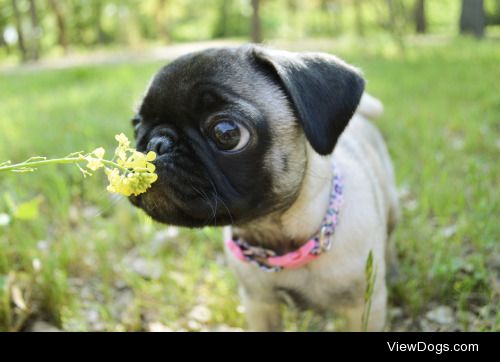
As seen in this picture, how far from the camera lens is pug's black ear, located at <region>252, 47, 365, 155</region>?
1897mm

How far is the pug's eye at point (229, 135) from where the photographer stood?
1869 mm

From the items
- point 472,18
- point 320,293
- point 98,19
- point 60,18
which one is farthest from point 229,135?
point 98,19

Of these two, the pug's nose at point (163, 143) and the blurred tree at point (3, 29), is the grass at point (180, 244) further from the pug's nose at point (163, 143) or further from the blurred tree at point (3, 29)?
the blurred tree at point (3, 29)

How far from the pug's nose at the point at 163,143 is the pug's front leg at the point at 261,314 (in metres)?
0.94

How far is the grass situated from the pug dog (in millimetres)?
491

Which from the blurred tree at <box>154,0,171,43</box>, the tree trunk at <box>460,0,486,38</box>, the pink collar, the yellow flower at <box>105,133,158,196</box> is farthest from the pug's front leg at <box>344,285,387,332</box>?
the blurred tree at <box>154,0,171,43</box>

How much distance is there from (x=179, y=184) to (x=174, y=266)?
5.02 feet

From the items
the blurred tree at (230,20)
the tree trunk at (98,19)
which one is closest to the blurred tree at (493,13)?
the blurred tree at (230,20)

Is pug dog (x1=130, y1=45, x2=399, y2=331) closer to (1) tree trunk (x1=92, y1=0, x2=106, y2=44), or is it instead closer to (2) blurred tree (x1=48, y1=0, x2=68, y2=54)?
(2) blurred tree (x1=48, y1=0, x2=68, y2=54)

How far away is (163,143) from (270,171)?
0.43 meters

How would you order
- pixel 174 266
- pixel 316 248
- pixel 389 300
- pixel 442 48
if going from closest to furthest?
pixel 316 248
pixel 389 300
pixel 174 266
pixel 442 48

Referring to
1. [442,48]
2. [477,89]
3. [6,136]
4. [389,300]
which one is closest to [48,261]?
[389,300]

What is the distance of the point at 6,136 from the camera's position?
5621 millimetres
